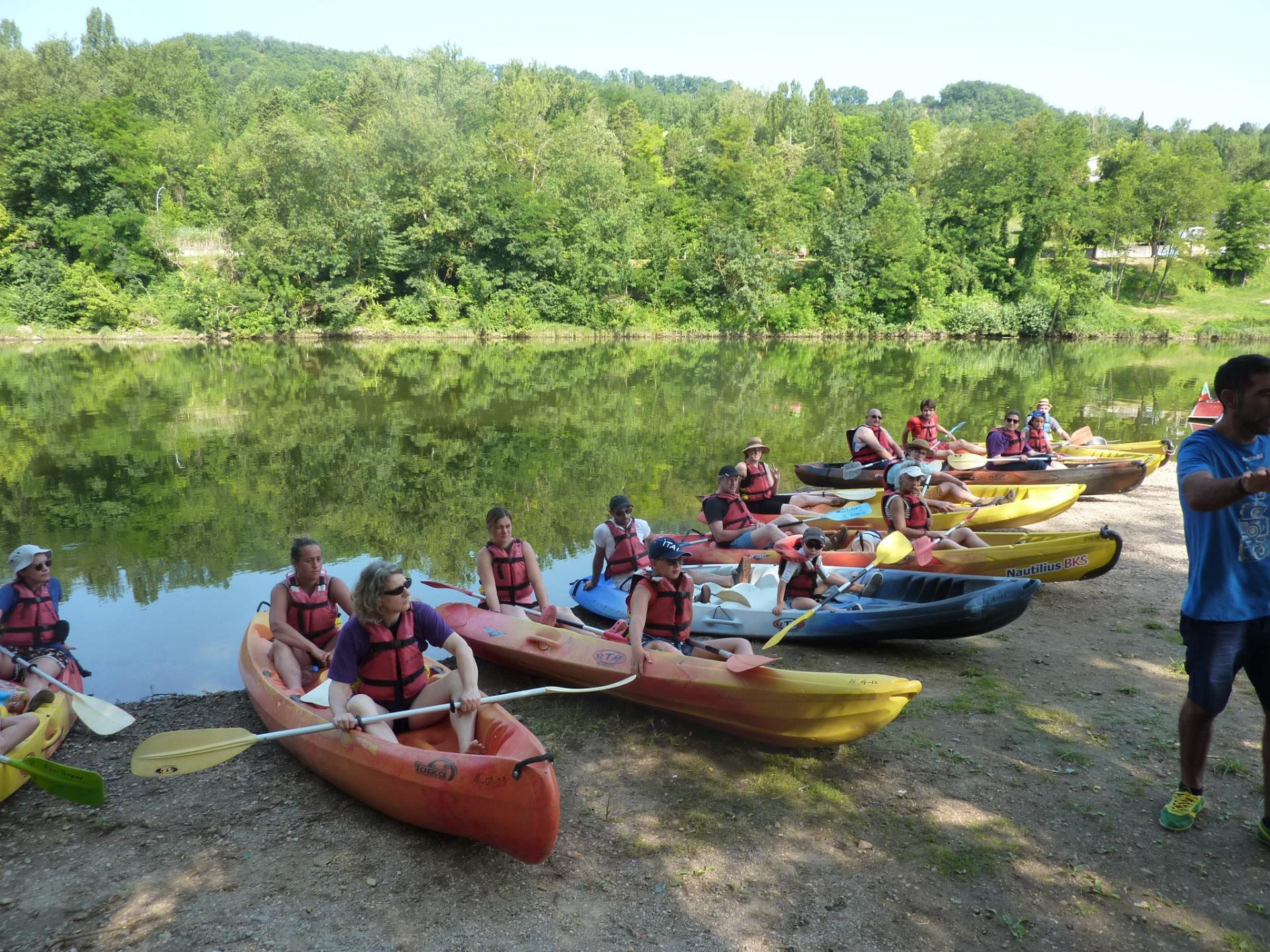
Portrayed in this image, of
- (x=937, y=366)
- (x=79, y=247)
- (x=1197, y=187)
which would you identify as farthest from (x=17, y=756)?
(x=1197, y=187)

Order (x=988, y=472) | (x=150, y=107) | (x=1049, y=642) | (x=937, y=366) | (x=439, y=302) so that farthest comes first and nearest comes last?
(x=150, y=107)
(x=439, y=302)
(x=937, y=366)
(x=988, y=472)
(x=1049, y=642)

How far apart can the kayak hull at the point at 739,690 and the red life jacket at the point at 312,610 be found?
4.19 ft

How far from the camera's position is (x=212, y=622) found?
7691 millimetres

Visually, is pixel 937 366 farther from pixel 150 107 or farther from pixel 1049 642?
pixel 150 107

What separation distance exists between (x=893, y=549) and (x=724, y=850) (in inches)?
139

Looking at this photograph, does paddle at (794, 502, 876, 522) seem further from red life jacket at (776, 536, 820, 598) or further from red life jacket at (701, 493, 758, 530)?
red life jacket at (776, 536, 820, 598)

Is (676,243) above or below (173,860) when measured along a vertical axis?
above

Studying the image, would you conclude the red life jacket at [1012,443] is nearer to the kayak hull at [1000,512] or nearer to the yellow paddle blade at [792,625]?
the kayak hull at [1000,512]

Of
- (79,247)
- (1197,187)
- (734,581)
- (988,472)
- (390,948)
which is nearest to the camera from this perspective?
(390,948)

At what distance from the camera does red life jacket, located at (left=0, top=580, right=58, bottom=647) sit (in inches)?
212

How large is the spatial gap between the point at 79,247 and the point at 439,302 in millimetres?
16129

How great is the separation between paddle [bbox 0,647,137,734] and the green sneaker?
5372 millimetres

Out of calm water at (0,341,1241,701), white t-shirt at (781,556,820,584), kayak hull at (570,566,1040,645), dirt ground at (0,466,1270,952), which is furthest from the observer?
calm water at (0,341,1241,701)

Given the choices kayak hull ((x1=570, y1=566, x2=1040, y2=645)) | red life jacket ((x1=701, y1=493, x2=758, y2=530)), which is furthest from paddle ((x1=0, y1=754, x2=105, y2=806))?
red life jacket ((x1=701, y1=493, x2=758, y2=530))
